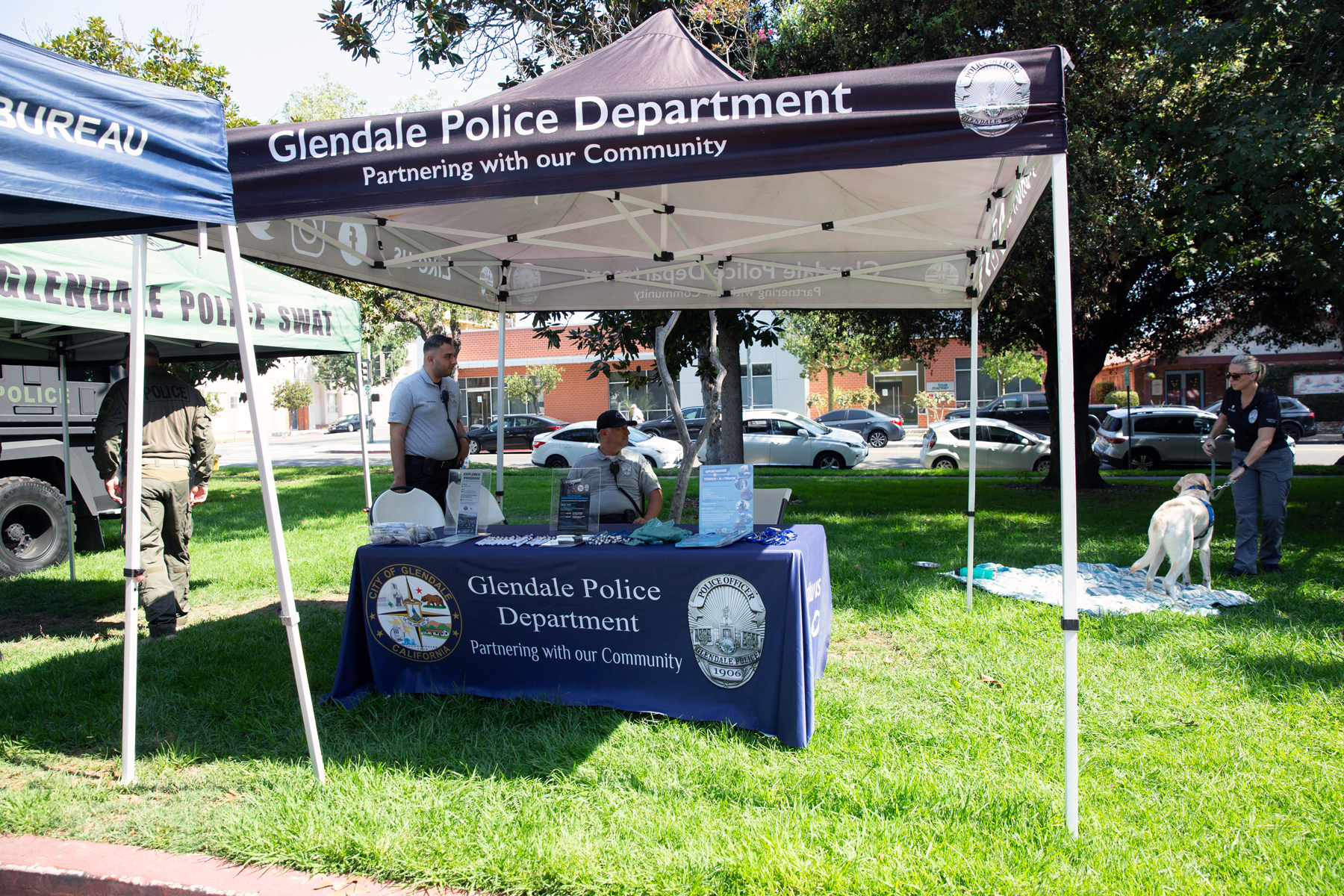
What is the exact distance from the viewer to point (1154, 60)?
895 cm

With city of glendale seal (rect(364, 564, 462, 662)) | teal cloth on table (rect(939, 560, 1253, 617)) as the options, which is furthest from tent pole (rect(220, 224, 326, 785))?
teal cloth on table (rect(939, 560, 1253, 617))

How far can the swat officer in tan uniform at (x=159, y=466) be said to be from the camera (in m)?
5.02

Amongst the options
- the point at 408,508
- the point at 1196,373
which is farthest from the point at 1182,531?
the point at 1196,373

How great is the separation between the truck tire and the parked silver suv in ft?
64.1

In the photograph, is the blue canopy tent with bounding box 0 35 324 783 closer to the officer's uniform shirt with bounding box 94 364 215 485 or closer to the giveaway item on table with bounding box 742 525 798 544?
the officer's uniform shirt with bounding box 94 364 215 485

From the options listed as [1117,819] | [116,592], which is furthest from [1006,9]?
[116,592]

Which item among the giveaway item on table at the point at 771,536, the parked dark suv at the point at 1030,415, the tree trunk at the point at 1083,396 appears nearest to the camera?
the giveaway item on table at the point at 771,536

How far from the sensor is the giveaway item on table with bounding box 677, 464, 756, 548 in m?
3.72

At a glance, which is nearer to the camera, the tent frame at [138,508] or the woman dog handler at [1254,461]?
the tent frame at [138,508]

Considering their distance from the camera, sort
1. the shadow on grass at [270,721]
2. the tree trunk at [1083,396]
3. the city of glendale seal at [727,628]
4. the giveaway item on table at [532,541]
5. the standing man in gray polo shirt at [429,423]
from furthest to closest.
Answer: the tree trunk at [1083,396] → the standing man in gray polo shirt at [429,423] → the giveaway item on table at [532,541] → the city of glendale seal at [727,628] → the shadow on grass at [270,721]

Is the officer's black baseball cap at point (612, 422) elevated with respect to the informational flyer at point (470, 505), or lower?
elevated

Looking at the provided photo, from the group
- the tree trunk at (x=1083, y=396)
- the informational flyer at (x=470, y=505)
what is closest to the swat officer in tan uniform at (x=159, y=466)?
the informational flyer at (x=470, y=505)

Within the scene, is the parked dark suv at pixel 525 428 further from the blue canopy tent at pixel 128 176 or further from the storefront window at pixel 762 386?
the blue canopy tent at pixel 128 176

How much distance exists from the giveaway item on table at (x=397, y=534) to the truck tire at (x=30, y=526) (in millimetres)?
5220
